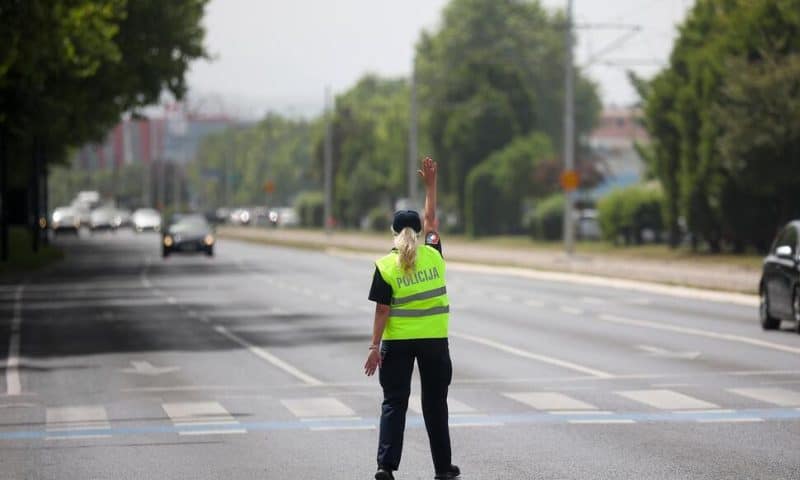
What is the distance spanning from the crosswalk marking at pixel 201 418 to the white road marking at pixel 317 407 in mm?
636

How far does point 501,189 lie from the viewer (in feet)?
330

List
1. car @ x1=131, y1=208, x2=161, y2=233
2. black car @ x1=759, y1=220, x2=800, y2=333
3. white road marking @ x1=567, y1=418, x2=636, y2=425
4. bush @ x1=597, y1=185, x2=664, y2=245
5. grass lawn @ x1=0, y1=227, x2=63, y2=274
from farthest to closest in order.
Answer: car @ x1=131, y1=208, x2=161, y2=233 → bush @ x1=597, y1=185, x2=664, y2=245 → grass lawn @ x1=0, y1=227, x2=63, y2=274 → black car @ x1=759, y1=220, x2=800, y2=333 → white road marking @ x1=567, y1=418, x2=636, y2=425

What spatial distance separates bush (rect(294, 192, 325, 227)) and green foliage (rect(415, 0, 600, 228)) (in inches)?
705

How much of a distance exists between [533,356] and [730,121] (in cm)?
3528

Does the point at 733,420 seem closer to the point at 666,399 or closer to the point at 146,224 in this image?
the point at 666,399

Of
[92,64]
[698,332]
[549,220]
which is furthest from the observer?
[549,220]

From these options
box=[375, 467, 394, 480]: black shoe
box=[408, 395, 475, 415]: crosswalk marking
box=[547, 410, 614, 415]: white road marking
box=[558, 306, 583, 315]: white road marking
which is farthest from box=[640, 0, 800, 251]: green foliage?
box=[375, 467, 394, 480]: black shoe

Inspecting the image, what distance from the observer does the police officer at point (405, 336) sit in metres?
11.4

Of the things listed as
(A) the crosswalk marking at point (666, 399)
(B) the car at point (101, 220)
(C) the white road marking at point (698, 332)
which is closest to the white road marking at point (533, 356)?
(A) the crosswalk marking at point (666, 399)

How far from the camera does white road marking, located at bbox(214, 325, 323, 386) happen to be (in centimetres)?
2024

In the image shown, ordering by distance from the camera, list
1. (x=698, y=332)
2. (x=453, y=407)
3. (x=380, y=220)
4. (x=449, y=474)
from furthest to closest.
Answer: (x=380, y=220)
(x=698, y=332)
(x=453, y=407)
(x=449, y=474)

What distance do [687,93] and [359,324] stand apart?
36.3m

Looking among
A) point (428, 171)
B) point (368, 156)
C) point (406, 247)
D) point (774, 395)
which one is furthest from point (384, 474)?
point (368, 156)

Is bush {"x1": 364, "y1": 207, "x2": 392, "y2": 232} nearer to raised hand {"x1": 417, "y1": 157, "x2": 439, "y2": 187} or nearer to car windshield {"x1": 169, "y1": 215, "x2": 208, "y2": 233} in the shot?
car windshield {"x1": 169, "y1": 215, "x2": 208, "y2": 233}
